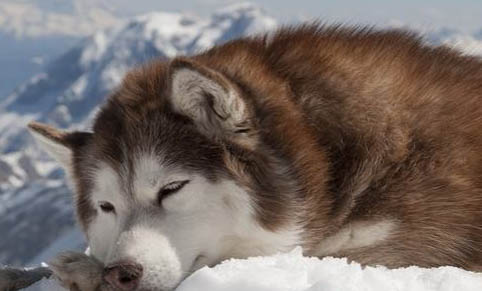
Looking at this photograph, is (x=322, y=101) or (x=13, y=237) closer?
(x=322, y=101)

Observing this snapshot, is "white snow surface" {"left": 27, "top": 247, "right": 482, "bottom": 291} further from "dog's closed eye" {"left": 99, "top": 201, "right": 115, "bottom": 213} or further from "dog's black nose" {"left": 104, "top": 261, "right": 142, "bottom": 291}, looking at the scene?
"dog's closed eye" {"left": 99, "top": 201, "right": 115, "bottom": 213}

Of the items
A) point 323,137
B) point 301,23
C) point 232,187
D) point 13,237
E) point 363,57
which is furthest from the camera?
point 13,237

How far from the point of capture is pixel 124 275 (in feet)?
14.6

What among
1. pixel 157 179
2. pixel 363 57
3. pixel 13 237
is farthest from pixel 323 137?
pixel 13 237

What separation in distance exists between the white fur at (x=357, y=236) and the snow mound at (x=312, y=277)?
48 centimetres

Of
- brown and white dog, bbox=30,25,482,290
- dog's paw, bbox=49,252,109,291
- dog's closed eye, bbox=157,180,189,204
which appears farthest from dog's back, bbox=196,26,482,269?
dog's paw, bbox=49,252,109,291

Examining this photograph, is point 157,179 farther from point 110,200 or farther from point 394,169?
point 394,169

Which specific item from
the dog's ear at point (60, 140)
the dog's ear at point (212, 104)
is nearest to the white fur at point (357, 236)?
the dog's ear at point (212, 104)

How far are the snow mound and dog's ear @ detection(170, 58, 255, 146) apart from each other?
2.97 feet

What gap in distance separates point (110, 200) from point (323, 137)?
1.49 metres

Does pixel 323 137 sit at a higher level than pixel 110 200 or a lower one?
higher

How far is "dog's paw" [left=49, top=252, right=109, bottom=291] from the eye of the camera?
4.80 m

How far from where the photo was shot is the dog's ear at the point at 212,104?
475 centimetres

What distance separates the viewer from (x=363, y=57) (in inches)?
219
